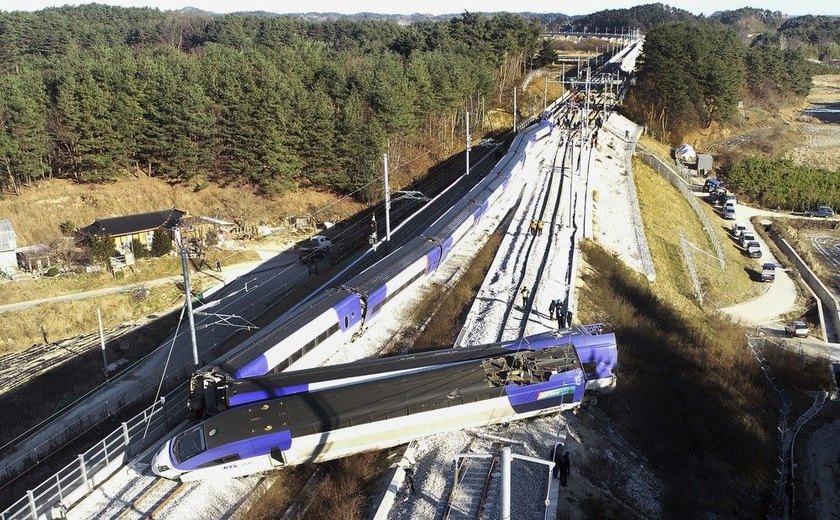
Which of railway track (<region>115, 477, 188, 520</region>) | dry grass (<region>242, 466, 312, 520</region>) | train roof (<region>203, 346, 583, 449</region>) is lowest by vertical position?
dry grass (<region>242, 466, 312, 520</region>)

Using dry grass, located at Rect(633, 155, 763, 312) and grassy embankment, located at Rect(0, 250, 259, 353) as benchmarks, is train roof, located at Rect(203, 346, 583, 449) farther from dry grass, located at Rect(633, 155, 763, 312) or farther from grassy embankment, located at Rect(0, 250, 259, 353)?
grassy embankment, located at Rect(0, 250, 259, 353)

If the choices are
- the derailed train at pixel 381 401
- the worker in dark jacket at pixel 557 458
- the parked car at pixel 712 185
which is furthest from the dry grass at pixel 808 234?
the worker in dark jacket at pixel 557 458

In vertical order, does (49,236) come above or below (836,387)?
above

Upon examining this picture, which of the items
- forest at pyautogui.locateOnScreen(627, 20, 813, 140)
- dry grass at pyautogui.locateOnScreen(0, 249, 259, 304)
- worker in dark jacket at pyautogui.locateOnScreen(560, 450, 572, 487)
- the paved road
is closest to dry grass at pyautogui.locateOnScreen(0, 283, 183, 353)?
dry grass at pyautogui.locateOnScreen(0, 249, 259, 304)

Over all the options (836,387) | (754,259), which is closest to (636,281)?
(836,387)

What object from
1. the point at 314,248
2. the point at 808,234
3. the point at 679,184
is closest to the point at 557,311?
the point at 314,248

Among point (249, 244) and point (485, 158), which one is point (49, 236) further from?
point (485, 158)

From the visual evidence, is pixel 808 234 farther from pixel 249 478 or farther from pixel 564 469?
pixel 249 478
